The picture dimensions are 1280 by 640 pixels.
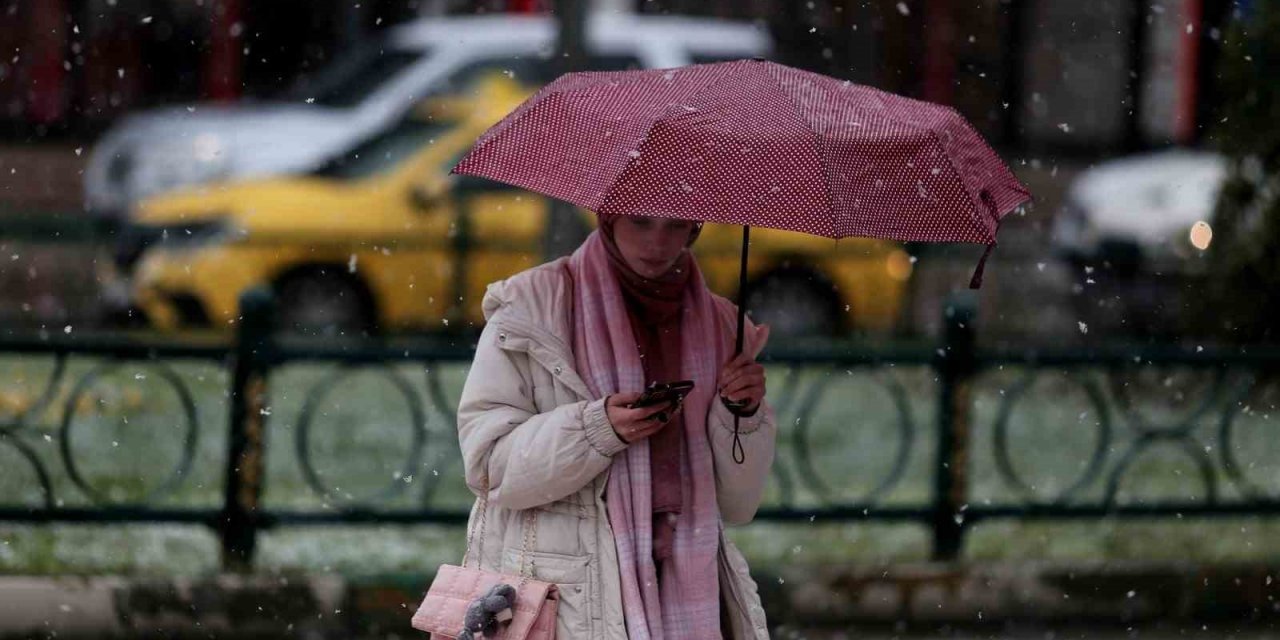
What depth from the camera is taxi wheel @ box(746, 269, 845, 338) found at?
11.8 metres

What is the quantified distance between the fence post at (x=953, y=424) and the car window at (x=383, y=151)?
575cm

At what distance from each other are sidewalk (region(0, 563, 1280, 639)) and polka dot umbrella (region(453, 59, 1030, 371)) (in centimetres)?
296

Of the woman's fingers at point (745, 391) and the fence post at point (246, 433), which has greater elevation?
the woman's fingers at point (745, 391)

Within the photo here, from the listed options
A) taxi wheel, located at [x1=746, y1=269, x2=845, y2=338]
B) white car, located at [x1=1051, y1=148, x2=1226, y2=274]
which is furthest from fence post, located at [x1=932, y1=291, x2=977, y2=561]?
white car, located at [x1=1051, y1=148, x2=1226, y2=274]

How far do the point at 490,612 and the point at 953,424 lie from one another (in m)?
3.93

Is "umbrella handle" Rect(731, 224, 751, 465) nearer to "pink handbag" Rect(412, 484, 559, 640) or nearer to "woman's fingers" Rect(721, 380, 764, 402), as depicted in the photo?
"woman's fingers" Rect(721, 380, 764, 402)

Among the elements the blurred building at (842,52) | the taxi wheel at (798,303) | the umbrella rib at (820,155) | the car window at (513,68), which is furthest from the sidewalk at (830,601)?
the blurred building at (842,52)

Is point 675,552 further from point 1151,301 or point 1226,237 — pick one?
point 1151,301

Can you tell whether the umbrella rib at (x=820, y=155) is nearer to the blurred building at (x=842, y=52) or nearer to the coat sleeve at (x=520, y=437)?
the coat sleeve at (x=520, y=437)

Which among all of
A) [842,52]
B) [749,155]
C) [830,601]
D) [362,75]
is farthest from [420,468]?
[842,52]

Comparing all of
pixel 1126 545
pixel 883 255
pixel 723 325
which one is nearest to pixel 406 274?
pixel 883 255

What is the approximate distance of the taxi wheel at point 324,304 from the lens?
1140cm

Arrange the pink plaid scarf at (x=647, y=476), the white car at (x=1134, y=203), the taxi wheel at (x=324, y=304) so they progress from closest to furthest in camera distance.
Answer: the pink plaid scarf at (x=647, y=476)
the taxi wheel at (x=324, y=304)
the white car at (x=1134, y=203)

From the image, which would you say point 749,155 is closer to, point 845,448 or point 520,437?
point 520,437
